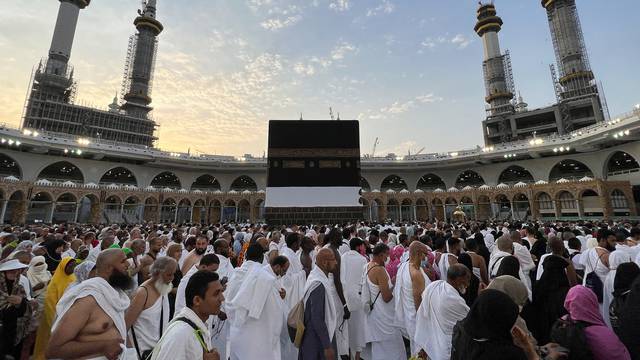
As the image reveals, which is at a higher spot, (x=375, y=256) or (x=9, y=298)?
(x=375, y=256)

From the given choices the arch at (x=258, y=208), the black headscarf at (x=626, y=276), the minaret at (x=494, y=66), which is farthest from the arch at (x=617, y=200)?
the arch at (x=258, y=208)

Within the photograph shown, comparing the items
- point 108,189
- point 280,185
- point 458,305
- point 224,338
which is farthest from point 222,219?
point 458,305

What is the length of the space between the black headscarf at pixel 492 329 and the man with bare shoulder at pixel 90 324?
208 centimetres

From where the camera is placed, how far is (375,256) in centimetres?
351

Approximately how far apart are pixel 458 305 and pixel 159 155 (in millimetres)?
34500

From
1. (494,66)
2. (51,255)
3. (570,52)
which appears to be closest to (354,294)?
(51,255)

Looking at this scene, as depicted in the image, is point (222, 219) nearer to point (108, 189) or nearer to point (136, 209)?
point (136, 209)

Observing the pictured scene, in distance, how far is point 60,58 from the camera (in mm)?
41344

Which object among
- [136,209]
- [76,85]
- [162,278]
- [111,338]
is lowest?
[111,338]

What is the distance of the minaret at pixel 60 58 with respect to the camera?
41.0 m

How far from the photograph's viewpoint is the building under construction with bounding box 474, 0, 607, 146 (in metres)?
40.6

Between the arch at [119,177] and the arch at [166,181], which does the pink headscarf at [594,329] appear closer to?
the arch at [119,177]

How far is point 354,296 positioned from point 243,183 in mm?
37712

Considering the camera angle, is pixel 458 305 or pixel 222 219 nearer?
pixel 458 305
